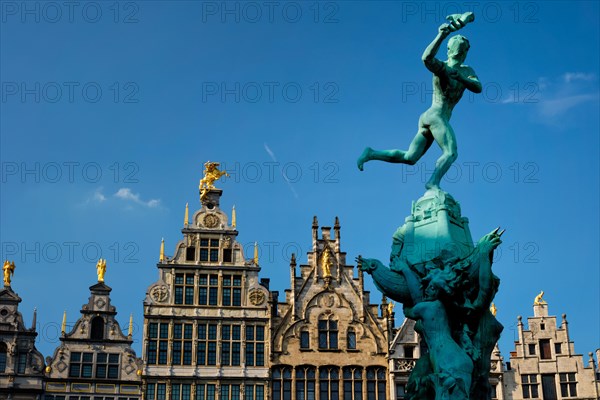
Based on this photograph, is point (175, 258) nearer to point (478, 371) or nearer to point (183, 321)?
point (183, 321)

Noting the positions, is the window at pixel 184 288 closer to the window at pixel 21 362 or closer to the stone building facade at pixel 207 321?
the stone building facade at pixel 207 321

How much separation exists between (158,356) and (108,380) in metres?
2.19

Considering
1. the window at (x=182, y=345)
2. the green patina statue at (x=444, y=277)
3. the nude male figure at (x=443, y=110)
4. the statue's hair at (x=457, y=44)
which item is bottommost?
the green patina statue at (x=444, y=277)

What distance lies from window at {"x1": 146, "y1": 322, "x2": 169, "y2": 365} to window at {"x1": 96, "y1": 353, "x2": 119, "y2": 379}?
54.6 inches

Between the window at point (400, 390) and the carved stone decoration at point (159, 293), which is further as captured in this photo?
the carved stone decoration at point (159, 293)

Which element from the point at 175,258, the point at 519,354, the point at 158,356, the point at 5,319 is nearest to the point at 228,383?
the point at 158,356

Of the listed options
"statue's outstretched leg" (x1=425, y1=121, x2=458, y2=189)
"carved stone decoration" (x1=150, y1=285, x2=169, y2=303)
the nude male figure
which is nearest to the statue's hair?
the nude male figure

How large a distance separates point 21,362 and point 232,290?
900 cm

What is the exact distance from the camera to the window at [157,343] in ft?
123

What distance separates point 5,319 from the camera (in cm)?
3709

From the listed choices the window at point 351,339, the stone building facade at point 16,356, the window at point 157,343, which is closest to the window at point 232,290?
the window at point 157,343

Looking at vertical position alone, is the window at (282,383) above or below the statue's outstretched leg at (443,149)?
below

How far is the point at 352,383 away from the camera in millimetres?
38000

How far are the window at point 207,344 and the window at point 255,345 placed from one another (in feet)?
4.52
